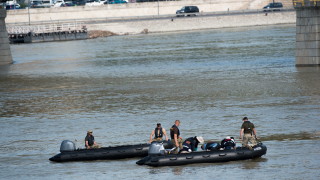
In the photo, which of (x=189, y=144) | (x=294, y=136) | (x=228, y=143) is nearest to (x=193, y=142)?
(x=189, y=144)

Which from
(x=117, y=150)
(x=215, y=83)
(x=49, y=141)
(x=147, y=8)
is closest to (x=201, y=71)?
(x=215, y=83)

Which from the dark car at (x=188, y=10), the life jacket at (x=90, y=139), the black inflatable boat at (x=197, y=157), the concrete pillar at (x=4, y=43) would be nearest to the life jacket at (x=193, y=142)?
the black inflatable boat at (x=197, y=157)

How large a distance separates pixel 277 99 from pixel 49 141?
16854 millimetres

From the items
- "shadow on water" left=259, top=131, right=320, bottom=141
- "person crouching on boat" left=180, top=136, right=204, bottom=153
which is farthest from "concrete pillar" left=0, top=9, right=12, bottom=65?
"person crouching on boat" left=180, top=136, right=204, bottom=153

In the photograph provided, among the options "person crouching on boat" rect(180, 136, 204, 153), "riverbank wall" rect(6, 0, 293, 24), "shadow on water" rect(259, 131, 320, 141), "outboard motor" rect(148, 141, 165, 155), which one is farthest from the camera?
"riverbank wall" rect(6, 0, 293, 24)

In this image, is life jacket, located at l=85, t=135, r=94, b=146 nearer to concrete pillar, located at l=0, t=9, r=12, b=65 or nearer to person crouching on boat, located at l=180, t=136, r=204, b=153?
person crouching on boat, located at l=180, t=136, r=204, b=153

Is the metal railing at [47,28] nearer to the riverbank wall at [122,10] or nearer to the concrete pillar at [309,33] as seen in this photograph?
the riverbank wall at [122,10]

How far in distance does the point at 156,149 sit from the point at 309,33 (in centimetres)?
3475

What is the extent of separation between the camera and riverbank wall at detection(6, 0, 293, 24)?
14025 centimetres

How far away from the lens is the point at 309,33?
2389 inches

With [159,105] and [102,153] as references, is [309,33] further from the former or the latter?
[102,153]

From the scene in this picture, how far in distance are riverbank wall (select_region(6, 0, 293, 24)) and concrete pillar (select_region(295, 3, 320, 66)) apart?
80.7 metres

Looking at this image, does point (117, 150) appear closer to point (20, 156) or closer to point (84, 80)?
point (20, 156)

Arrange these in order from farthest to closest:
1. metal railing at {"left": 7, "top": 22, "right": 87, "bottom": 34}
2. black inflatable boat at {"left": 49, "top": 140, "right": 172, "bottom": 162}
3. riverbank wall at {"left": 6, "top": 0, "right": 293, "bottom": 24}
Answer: riverbank wall at {"left": 6, "top": 0, "right": 293, "bottom": 24}, metal railing at {"left": 7, "top": 22, "right": 87, "bottom": 34}, black inflatable boat at {"left": 49, "top": 140, "right": 172, "bottom": 162}
